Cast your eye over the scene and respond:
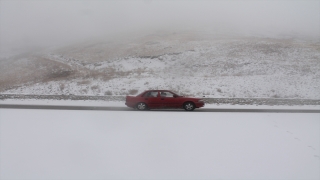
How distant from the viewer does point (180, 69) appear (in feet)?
101

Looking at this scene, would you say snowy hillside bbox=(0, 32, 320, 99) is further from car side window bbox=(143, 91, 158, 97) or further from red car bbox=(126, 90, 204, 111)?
car side window bbox=(143, 91, 158, 97)

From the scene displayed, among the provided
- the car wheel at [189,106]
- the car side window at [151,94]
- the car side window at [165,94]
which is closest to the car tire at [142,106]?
the car side window at [151,94]

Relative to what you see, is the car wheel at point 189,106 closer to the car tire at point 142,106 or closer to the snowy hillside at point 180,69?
the car tire at point 142,106

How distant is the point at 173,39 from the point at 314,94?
2691cm

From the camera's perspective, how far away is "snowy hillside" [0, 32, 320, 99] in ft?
79.5

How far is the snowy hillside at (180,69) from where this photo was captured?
24.2m

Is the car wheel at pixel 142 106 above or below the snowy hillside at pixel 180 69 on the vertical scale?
below

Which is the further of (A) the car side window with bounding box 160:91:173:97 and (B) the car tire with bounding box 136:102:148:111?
(A) the car side window with bounding box 160:91:173:97

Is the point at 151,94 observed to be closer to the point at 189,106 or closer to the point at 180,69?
the point at 189,106

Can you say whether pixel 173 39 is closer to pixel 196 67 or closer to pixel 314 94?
pixel 196 67

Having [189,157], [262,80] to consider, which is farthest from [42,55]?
[189,157]

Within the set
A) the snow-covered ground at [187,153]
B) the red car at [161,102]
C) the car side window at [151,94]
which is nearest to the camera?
the snow-covered ground at [187,153]

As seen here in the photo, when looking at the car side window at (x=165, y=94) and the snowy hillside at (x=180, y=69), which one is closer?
the car side window at (x=165, y=94)

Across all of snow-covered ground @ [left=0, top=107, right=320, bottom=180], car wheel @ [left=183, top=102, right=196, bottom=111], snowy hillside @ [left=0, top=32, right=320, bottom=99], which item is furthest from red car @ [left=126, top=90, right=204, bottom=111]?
snowy hillside @ [left=0, top=32, right=320, bottom=99]
